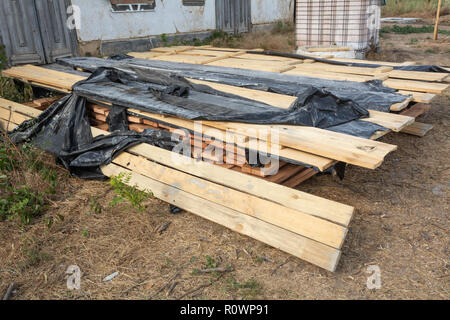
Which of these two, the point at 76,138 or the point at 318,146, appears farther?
the point at 76,138

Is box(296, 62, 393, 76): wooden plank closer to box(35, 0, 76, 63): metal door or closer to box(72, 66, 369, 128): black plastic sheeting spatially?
box(72, 66, 369, 128): black plastic sheeting

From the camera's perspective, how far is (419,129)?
15.7ft

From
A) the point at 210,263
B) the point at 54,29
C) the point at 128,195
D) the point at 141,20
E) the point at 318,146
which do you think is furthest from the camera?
the point at 141,20

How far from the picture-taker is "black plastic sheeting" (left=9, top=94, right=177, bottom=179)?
3.74 m

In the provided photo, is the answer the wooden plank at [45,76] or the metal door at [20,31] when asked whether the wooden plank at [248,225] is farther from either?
the metal door at [20,31]

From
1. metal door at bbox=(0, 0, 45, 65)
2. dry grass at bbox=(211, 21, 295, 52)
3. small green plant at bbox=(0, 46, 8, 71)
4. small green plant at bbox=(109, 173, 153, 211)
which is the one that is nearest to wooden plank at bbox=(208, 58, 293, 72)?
small green plant at bbox=(109, 173, 153, 211)

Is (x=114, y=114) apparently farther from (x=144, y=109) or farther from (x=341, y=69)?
(x=341, y=69)

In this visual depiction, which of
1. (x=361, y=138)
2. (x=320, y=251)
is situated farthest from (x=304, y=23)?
(x=320, y=251)

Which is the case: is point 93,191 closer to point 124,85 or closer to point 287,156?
point 124,85

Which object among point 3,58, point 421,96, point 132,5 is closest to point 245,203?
point 421,96

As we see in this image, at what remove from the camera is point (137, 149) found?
3656 millimetres

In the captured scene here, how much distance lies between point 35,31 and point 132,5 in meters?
2.18
